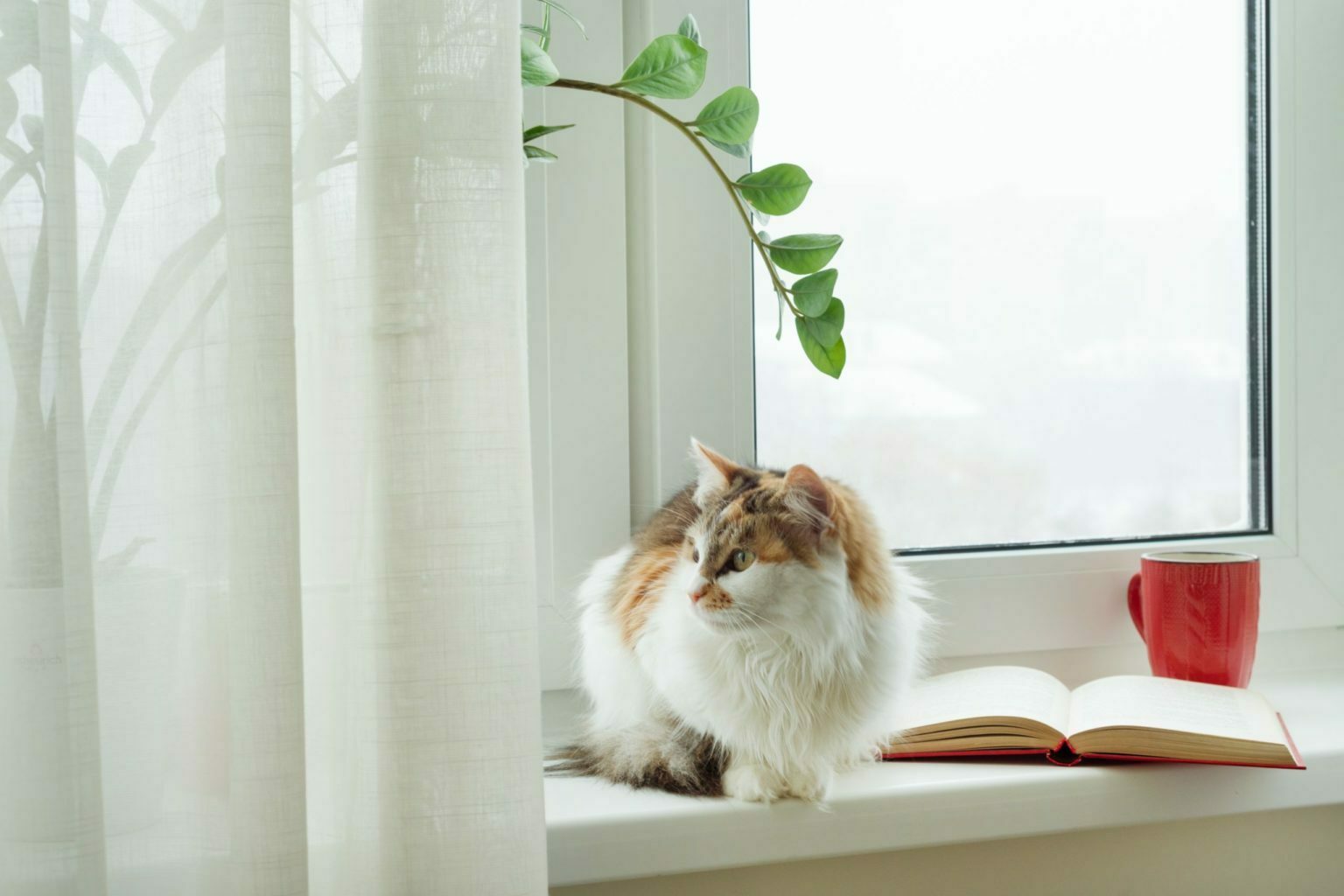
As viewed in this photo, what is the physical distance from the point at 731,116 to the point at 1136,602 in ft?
2.35

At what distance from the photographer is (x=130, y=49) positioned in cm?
58

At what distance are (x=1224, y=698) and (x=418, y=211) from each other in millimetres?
828

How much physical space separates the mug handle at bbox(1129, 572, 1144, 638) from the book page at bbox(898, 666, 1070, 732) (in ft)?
0.57

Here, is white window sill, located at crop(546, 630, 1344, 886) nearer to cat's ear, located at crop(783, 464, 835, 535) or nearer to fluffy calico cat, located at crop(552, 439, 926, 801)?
fluffy calico cat, located at crop(552, 439, 926, 801)

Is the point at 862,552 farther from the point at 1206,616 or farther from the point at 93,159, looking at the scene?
the point at 93,159

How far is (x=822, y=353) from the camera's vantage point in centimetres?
80

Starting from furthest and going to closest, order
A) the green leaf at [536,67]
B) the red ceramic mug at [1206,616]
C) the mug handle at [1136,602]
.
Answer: the mug handle at [1136,602] → the red ceramic mug at [1206,616] → the green leaf at [536,67]

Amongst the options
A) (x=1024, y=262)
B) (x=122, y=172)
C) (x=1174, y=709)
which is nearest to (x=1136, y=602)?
(x=1174, y=709)

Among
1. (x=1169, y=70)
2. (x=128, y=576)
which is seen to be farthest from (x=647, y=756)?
(x=1169, y=70)

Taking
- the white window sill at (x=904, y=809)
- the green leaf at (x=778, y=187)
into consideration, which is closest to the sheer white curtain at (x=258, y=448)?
the white window sill at (x=904, y=809)

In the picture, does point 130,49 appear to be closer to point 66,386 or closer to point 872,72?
point 66,386

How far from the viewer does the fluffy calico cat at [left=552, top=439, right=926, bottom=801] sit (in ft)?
2.46

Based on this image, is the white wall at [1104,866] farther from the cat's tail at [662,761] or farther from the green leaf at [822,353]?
the green leaf at [822,353]

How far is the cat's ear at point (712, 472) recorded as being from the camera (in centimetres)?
81
